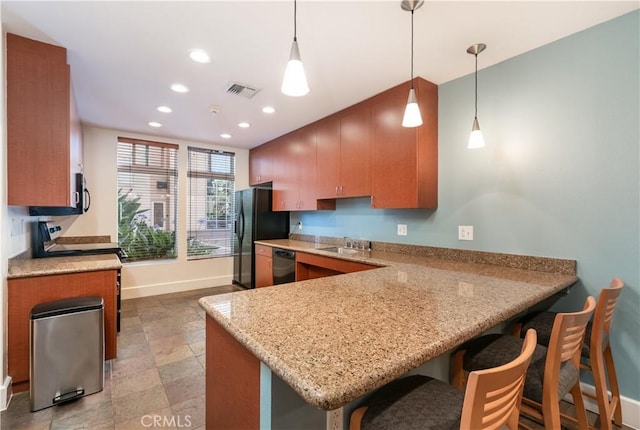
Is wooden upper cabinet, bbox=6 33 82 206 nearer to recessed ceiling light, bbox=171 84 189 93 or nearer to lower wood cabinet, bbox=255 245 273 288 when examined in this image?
recessed ceiling light, bbox=171 84 189 93

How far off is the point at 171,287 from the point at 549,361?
4.77 meters

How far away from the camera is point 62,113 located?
83.0 inches

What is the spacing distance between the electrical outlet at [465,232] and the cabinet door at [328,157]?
1.36 metres

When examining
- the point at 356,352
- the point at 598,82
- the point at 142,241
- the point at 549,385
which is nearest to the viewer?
the point at 356,352

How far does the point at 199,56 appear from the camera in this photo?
A: 2201 millimetres

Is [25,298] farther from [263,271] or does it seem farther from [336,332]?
[263,271]

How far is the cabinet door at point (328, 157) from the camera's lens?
3.41 metres

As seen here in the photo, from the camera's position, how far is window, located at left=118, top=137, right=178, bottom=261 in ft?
14.2

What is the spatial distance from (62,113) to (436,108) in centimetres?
298

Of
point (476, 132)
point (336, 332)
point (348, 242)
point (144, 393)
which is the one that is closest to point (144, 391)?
point (144, 393)

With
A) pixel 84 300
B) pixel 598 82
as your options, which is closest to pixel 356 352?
pixel 84 300

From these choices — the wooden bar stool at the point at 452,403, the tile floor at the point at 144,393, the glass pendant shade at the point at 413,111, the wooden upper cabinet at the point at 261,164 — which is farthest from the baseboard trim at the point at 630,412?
the wooden upper cabinet at the point at 261,164

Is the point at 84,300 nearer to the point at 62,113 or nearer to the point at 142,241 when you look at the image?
the point at 62,113

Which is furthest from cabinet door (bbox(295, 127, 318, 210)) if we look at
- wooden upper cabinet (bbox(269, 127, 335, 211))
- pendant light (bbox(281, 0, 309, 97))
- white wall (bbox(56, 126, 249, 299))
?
pendant light (bbox(281, 0, 309, 97))
